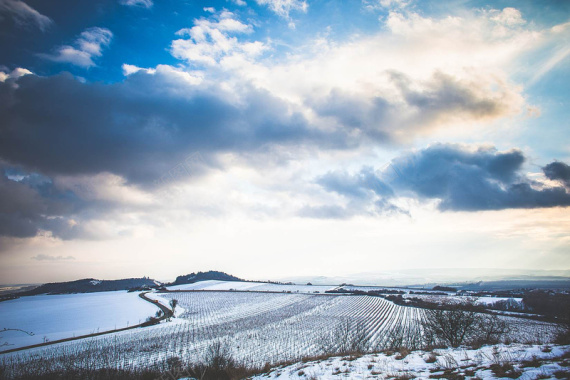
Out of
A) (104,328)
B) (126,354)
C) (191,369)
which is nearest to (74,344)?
(104,328)

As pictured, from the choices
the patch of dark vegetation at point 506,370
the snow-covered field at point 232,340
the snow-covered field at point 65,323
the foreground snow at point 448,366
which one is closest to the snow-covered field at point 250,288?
the snow-covered field at point 65,323

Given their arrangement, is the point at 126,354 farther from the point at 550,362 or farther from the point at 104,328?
the point at 550,362

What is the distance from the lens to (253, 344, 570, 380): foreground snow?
9.60 meters

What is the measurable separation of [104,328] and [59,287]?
187796 mm

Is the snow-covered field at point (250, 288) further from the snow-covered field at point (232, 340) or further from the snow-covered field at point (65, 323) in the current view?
the snow-covered field at point (232, 340)

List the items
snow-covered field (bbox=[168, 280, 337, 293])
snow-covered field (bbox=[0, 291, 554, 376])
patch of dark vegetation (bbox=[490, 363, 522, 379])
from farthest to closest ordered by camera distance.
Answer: snow-covered field (bbox=[168, 280, 337, 293]), snow-covered field (bbox=[0, 291, 554, 376]), patch of dark vegetation (bbox=[490, 363, 522, 379])

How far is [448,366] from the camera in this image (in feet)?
38.2

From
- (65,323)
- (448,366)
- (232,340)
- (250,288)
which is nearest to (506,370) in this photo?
(448,366)

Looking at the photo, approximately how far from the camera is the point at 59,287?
18562 cm

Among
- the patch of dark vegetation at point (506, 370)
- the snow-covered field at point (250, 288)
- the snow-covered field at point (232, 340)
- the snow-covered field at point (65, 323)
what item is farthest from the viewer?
the snow-covered field at point (250, 288)

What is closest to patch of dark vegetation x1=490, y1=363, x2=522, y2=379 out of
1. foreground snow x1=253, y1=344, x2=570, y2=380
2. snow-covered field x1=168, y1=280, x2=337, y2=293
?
foreground snow x1=253, y1=344, x2=570, y2=380

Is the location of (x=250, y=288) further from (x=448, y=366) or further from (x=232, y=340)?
(x=448, y=366)

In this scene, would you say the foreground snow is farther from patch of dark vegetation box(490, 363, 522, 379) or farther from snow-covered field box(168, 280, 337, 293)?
snow-covered field box(168, 280, 337, 293)

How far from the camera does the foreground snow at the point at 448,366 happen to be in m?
9.60
